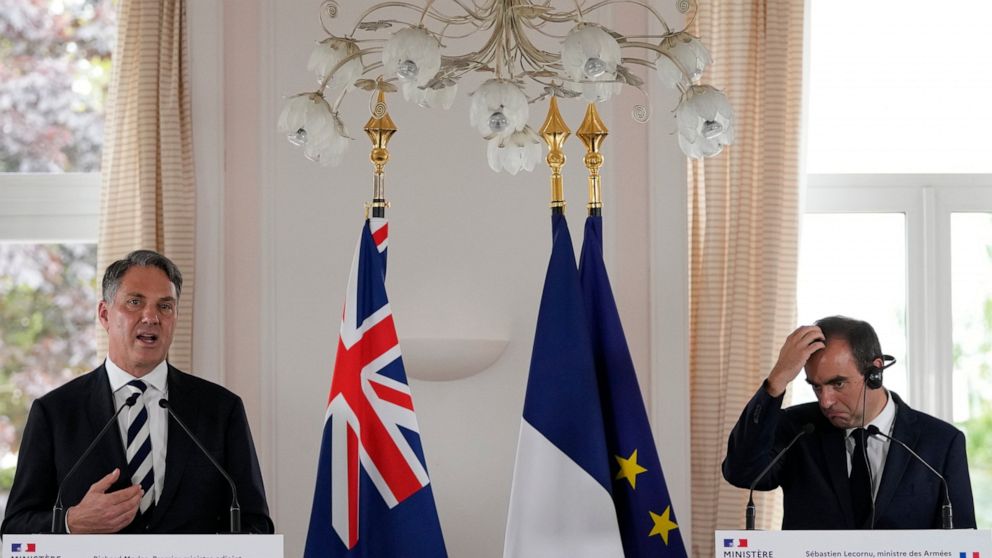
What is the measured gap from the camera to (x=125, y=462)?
2516 millimetres

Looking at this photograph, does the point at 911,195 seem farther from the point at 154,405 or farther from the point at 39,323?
the point at 39,323

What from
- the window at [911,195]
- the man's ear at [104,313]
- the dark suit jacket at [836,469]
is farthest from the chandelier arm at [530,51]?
the window at [911,195]

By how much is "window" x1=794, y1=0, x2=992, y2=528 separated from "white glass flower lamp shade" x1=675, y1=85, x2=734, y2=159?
1.83 metres

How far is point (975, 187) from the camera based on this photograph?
3674 mm

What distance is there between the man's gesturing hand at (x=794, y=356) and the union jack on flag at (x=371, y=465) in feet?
2.91

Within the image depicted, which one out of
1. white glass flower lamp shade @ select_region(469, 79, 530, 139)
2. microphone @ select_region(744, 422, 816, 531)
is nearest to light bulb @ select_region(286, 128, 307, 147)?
white glass flower lamp shade @ select_region(469, 79, 530, 139)

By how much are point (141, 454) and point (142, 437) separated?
0.13ft

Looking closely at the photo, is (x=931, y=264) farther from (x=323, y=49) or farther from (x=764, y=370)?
(x=323, y=49)

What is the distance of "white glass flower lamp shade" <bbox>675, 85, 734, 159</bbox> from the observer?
6.01ft

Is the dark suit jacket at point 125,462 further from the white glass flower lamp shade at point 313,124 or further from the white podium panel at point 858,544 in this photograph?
the white podium panel at point 858,544

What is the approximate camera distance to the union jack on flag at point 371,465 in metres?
2.62

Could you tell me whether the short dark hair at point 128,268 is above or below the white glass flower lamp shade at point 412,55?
below

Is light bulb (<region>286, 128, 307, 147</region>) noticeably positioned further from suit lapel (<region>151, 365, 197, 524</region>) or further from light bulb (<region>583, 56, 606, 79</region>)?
suit lapel (<region>151, 365, 197, 524</region>)

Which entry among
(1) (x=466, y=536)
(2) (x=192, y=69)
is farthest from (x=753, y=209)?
(2) (x=192, y=69)
